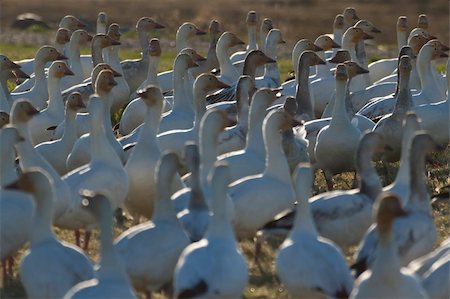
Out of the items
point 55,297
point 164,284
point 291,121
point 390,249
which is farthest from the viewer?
point 291,121

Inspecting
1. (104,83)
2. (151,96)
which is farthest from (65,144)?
(151,96)

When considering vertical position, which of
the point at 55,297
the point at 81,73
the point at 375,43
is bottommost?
the point at 375,43

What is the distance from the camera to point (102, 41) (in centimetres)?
1532

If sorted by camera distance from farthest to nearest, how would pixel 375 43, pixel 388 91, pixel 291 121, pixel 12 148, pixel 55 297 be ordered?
pixel 375 43
pixel 388 91
pixel 291 121
pixel 12 148
pixel 55 297

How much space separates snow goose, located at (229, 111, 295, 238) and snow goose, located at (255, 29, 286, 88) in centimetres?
471

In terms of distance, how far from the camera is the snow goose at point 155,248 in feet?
25.9

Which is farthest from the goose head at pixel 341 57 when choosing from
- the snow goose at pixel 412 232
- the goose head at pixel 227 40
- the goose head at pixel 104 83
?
the snow goose at pixel 412 232

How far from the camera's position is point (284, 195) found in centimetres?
942

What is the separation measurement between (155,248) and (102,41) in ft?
25.2

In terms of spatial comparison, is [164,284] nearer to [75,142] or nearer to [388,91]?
[75,142]

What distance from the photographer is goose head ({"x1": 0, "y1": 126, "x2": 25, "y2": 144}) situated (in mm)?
9219

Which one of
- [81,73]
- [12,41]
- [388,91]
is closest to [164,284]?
[388,91]

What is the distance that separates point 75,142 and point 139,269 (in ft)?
11.4

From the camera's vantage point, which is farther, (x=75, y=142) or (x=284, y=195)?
(x=75, y=142)
